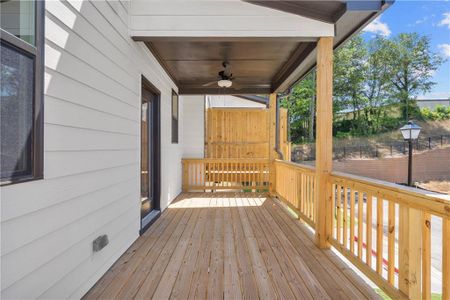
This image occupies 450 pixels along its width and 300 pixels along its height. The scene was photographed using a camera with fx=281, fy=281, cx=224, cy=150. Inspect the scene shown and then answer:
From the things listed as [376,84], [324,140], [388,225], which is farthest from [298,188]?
[376,84]

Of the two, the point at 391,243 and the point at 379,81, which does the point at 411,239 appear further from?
the point at 379,81

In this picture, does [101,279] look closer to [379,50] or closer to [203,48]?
[203,48]

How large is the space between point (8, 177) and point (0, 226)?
0.23m

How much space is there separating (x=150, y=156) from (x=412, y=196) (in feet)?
11.0

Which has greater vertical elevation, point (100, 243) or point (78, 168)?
point (78, 168)

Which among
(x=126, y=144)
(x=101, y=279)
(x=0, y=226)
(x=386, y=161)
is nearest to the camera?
(x=0, y=226)

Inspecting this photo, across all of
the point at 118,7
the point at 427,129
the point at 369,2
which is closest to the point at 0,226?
the point at 118,7

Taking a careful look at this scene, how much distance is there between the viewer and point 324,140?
314 cm

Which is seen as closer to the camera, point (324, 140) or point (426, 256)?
point (426, 256)

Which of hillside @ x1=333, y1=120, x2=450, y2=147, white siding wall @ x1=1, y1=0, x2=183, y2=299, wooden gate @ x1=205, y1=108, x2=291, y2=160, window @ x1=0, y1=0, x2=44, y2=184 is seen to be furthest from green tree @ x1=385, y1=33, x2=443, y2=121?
window @ x1=0, y1=0, x2=44, y2=184

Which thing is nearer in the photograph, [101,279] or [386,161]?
[101,279]

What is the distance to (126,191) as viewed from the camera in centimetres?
297

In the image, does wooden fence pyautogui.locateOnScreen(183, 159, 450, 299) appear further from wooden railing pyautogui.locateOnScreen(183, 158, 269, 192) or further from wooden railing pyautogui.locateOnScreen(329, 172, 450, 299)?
wooden railing pyautogui.locateOnScreen(183, 158, 269, 192)

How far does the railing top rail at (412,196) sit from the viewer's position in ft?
4.92
